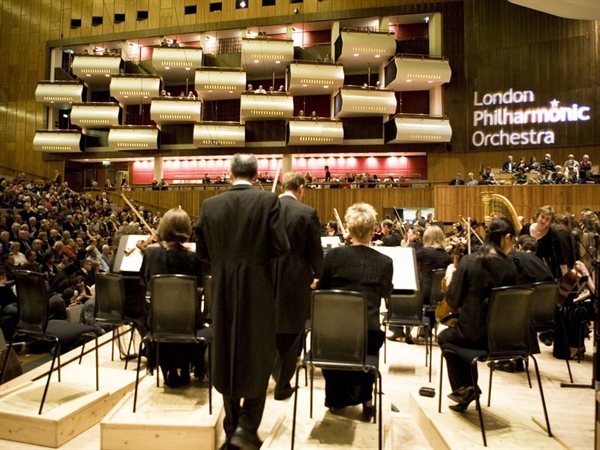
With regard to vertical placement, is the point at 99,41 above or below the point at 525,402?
above

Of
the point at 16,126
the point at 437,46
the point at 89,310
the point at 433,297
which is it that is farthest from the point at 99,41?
the point at 433,297

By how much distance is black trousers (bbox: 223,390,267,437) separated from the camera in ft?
7.95

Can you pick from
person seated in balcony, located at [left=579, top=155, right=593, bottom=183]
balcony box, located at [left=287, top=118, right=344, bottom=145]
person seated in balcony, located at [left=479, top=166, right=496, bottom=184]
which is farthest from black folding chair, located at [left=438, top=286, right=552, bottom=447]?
balcony box, located at [left=287, top=118, right=344, bottom=145]

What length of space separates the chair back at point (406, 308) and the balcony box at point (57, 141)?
1693 centimetres

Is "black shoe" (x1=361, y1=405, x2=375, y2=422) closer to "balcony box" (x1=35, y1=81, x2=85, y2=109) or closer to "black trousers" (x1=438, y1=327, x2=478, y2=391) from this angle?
"black trousers" (x1=438, y1=327, x2=478, y2=391)

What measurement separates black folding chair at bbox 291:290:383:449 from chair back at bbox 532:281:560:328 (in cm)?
178

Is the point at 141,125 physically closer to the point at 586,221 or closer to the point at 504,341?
the point at 586,221

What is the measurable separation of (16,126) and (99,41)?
4971 millimetres

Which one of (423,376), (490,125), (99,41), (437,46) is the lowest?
(423,376)

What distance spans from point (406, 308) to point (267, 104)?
13103 mm

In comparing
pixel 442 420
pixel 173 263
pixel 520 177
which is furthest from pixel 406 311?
pixel 520 177

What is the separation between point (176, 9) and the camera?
17.9 metres

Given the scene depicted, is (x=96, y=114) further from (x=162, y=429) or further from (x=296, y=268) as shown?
(x=162, y=429)

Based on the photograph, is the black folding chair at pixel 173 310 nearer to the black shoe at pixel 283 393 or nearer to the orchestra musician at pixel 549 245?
the black shoe at pixel 283 393
